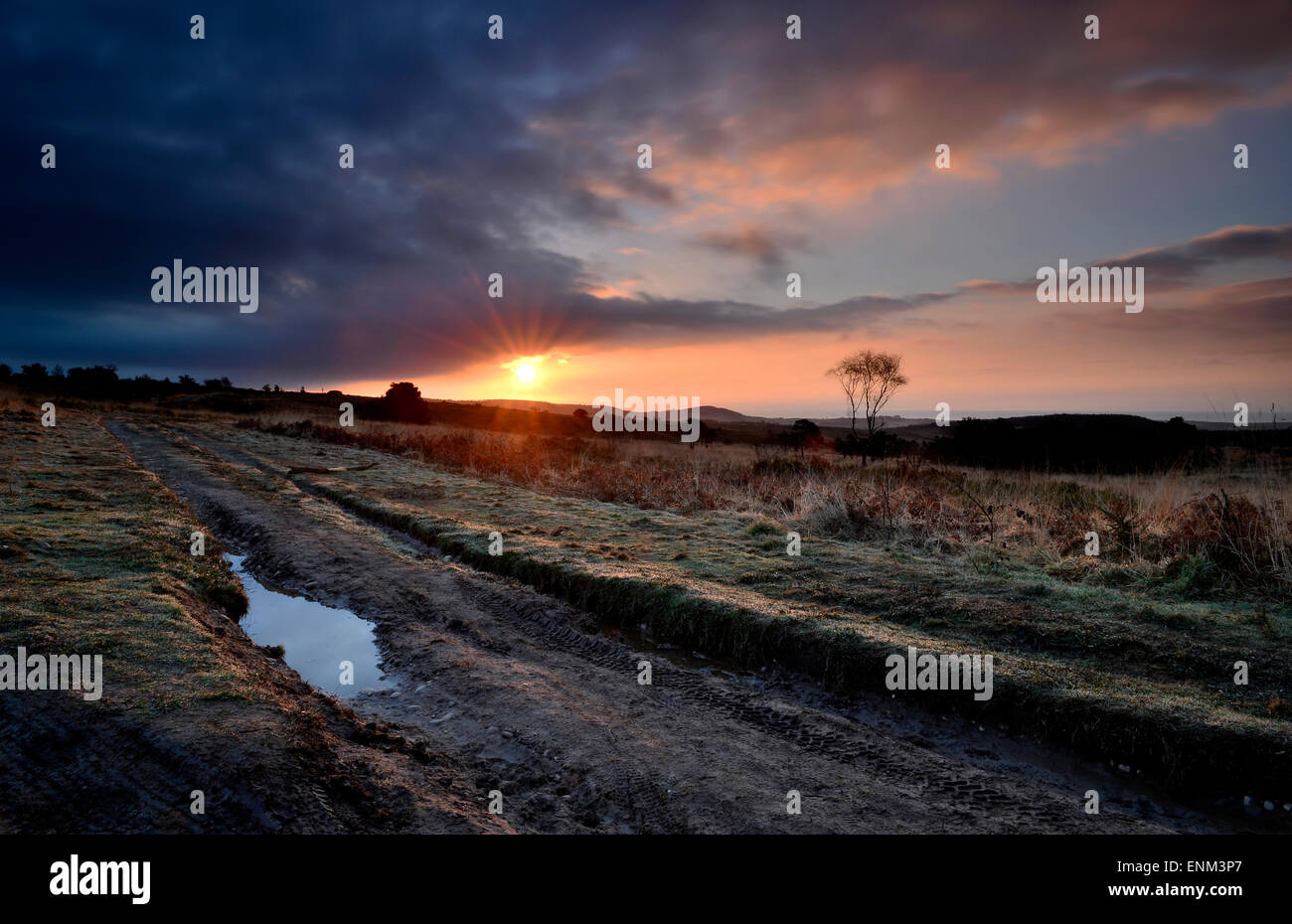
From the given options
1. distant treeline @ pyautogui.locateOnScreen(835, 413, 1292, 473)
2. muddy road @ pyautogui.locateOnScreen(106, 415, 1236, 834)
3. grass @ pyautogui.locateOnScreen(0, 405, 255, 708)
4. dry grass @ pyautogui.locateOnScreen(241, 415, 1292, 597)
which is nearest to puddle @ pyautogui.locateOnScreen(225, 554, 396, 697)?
muddy road @ pyautogui.locateOnScreen(106, 415, 1236, 834)

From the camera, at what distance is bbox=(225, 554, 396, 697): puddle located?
19.5ft

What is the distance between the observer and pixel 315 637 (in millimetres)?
7070

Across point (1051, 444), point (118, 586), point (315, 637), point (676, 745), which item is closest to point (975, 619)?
point (676, 745)

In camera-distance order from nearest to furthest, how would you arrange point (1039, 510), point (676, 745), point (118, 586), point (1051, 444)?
point (676, 745) → point (118, 586) → point (1039, 510) → point (1051, 444)

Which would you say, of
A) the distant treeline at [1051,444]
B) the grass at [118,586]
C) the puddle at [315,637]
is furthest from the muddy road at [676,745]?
the distant treeline at [1051,444]

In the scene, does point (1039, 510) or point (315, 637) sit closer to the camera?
point (315, 637)

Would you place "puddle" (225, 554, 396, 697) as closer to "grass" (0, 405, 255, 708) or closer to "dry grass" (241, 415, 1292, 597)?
"grass" (0, 405, 255, 708)

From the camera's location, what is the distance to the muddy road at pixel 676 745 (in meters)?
3.78

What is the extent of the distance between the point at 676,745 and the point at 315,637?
4.64 meters

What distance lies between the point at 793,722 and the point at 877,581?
391 centimetres

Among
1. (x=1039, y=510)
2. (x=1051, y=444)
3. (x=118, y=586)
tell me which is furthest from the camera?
(x=1051, y=444)

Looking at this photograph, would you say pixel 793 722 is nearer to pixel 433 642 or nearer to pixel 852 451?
pixel 433 642

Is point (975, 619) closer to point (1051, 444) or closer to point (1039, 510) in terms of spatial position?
point (1039, 510)

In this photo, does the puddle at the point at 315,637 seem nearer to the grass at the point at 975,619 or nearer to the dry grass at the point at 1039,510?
the grass at the point at 975,619
